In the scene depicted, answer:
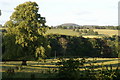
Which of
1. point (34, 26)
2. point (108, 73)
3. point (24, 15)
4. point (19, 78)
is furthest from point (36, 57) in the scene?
point (108, 73)

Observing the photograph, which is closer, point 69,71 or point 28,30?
point 69,71

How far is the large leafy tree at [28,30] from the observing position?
25.2m

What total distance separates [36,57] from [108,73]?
1212 centimetres

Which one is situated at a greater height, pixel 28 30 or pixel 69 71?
pixel 28 30

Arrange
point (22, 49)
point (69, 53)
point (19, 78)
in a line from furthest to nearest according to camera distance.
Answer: point (69, 53) → point (22, 49) → point (19, 78)

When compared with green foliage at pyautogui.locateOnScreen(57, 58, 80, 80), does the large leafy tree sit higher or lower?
higher

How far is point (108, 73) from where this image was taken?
1594cm

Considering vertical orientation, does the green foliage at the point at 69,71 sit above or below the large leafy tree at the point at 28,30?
below

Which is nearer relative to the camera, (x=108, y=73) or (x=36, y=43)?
(x=108, y=73)

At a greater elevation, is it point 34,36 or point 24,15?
point 24,15

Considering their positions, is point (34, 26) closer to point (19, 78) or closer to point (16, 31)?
point (16, 31)

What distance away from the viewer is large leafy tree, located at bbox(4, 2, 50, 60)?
992 inches

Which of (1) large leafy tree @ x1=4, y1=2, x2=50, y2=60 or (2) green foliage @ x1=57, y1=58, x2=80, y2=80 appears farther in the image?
(1) large leafy tree @ x1=4, y1=2, x2=50, y2=60

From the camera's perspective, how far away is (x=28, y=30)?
83.6ft
